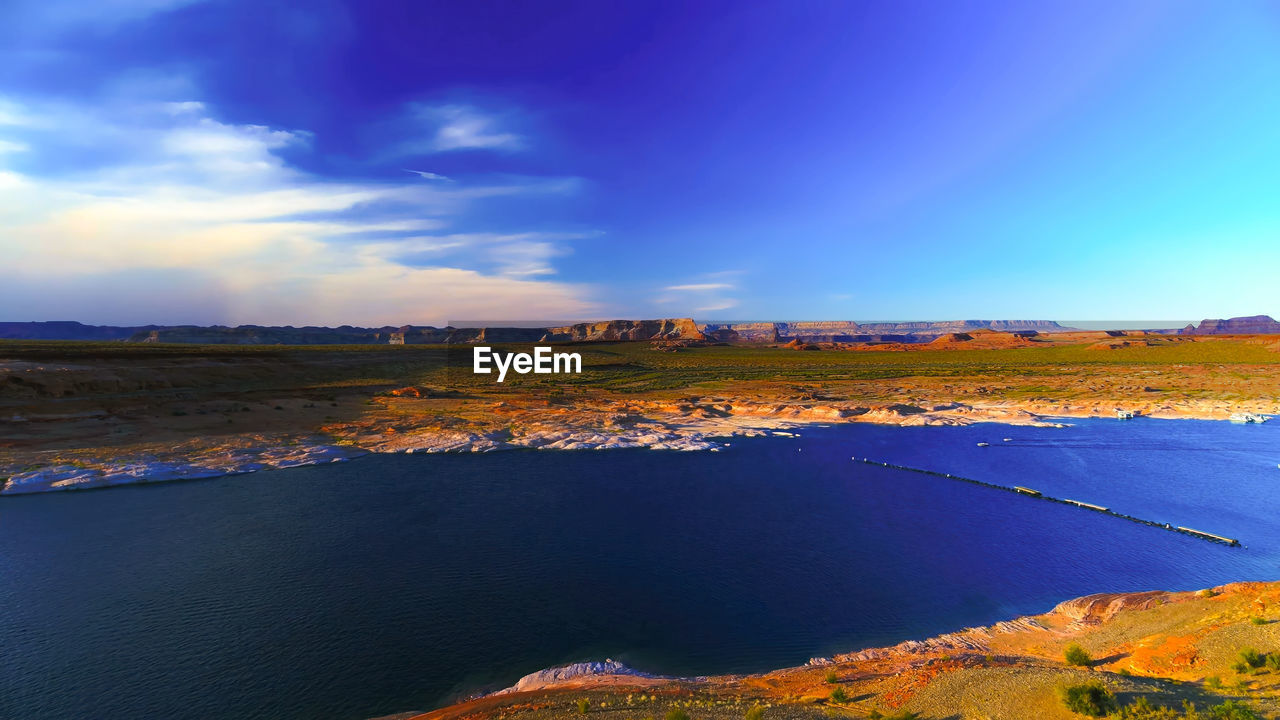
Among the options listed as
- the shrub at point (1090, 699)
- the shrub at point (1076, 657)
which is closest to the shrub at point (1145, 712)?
the shrub at point (1090, 699)

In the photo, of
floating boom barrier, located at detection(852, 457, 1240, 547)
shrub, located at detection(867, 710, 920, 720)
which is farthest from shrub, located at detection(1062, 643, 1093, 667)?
floating boom barrier, located at detection(852, 457, 1240, 547)

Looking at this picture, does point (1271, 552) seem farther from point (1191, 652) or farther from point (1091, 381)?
point (1091, 381)

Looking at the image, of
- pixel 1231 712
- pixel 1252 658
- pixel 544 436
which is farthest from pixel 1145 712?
pixel 544 436

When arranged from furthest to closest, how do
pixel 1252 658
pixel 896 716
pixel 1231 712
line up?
1. pixel 1252 658
2. pixel 896 716
3. pixel 1231 712

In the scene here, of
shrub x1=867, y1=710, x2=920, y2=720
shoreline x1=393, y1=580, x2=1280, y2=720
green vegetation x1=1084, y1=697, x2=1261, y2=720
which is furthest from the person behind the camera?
shoreline x1=393, y1=580, x2=1280, y2=720

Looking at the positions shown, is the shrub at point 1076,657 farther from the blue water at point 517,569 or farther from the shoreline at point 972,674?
the blue water at point 517,569

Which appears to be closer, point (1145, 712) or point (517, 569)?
point (1145, 712)

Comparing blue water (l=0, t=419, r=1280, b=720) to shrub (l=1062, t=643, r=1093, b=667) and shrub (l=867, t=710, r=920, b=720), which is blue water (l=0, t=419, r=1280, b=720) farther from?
shrub (l=867, t=710, r=920, b=720)

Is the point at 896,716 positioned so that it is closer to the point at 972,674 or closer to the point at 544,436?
the point at 972,674
